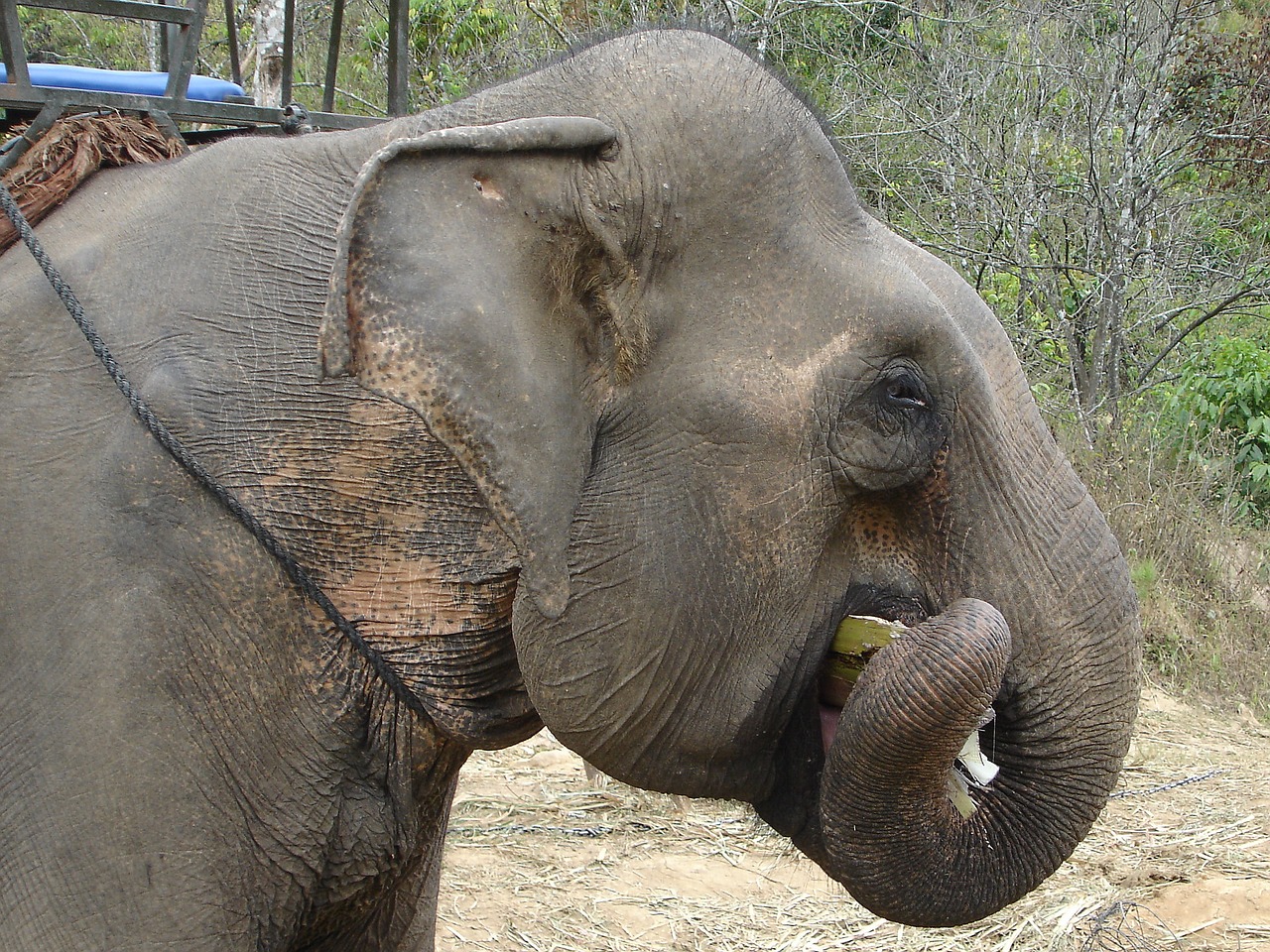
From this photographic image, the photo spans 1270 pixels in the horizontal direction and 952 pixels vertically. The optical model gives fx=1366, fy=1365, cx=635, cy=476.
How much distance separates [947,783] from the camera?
1941 millimetres

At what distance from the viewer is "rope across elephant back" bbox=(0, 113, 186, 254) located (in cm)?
213

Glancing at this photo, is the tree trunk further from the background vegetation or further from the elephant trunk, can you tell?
the elephant trunk

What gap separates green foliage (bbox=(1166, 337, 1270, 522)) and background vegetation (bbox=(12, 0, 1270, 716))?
0.01 metres

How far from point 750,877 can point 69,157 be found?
10.7 feet

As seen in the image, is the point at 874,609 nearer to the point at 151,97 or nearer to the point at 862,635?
the point at 862,635

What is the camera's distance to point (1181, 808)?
16.7 feet

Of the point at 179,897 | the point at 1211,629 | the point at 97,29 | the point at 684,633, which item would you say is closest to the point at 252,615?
the point at 179,897

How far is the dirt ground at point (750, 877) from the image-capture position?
4.08m

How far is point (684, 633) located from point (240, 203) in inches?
36.0

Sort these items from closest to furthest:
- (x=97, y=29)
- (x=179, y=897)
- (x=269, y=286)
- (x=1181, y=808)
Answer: (x=179, y=897) → (x=269, y=286) → (x=1181, y=808) → (x=97, y=29)

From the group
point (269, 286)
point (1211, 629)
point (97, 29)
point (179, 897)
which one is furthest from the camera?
point (97, 29)

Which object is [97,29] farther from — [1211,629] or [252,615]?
[252,615]

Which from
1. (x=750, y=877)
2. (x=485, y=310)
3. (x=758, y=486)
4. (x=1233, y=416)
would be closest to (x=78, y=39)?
(x=1233, y=416)

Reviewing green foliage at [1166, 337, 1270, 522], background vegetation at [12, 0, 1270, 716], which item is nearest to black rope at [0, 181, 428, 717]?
background vegetation at [12, 0, 1270, 716]
